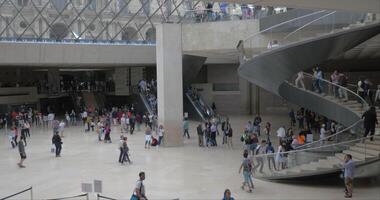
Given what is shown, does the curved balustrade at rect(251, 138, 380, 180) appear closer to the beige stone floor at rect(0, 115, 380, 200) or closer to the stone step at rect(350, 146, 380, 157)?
the stone step at rect(350, 146, 380, 157)

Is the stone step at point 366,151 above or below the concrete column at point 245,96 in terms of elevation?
below

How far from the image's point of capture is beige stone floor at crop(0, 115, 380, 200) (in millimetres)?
12844

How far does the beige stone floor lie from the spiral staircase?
20.9 inches

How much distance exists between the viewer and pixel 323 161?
44.9 feet

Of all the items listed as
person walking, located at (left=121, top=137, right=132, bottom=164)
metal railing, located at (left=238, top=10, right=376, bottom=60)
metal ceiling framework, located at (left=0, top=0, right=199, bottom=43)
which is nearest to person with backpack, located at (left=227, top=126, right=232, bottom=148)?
metal railing, located at (left=238, top=10, right=376, bottom=60)

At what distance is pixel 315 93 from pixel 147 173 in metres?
6.38

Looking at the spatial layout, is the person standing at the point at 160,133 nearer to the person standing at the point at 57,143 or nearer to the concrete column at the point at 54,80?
the person standing at the point at 57,143

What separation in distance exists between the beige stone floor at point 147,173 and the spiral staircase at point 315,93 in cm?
53

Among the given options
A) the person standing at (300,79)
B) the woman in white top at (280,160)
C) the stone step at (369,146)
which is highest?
the person standing at (300,79)

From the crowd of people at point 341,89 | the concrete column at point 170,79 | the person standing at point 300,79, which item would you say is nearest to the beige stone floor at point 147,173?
the concrete column at point 170,79

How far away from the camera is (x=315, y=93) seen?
1756cm

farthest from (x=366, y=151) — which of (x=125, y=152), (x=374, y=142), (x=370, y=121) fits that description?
(x=125, y=152)

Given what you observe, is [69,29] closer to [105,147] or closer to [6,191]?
[105,147]

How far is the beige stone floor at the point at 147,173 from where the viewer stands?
42.1ft
